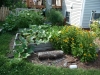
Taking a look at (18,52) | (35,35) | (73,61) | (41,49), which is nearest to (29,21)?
(35,35)

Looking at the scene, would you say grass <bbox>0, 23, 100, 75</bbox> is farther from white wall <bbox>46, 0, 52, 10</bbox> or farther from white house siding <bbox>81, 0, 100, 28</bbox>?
white wall <bbox>46, 0, 52, 10</bbox>

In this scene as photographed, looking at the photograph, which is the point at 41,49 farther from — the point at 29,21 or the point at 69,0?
the point at 69,0

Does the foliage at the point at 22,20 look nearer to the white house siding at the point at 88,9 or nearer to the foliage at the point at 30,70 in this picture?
the white house siding at the point at 88,9

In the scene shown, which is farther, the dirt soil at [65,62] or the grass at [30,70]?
the dirt soil at [65,62]

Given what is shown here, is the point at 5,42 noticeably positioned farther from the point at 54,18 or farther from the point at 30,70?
the point at 54,18

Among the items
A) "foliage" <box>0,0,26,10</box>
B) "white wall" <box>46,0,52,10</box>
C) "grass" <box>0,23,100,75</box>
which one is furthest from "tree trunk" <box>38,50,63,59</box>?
"foliage" <box>0,0,26,10</box>

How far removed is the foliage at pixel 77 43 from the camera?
5643 mm

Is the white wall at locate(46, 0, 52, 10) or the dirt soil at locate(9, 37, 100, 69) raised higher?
the white wall at locate(46, 0, 52, 10)

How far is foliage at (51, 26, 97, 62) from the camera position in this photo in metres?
5.64

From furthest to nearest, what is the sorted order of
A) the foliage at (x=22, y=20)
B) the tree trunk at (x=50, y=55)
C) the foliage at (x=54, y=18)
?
the foliage at (x=54, y=18) < the foliage at (x=22, y=20) < the tree trunk at (x=50, y=55)

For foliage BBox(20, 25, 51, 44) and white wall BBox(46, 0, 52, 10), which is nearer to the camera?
foliage BBox(20, 25, 51, 44)

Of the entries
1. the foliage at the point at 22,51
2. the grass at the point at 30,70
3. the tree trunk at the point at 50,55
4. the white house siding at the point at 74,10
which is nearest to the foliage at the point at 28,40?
the foliage at the point at 22,51

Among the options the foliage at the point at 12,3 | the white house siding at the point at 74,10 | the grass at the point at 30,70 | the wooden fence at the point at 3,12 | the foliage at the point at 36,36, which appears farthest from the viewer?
the foliage at the point at 12,3

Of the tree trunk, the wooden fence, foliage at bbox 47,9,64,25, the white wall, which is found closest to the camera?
the tree trunk
